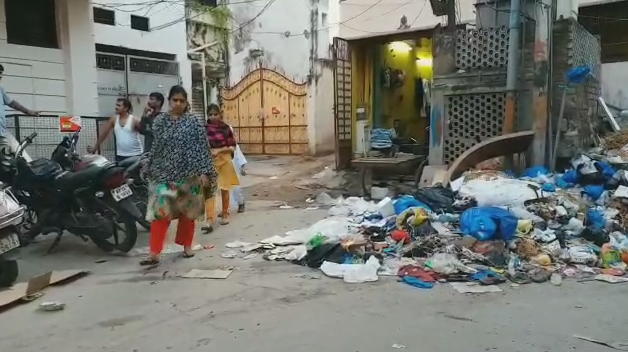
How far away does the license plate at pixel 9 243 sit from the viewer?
165 inches

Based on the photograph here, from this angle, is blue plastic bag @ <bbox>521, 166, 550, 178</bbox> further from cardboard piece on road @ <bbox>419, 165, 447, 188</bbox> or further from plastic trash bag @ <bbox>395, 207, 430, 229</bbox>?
plastic trash bag @ <bbox>395, 207, 430, 229</bbox>

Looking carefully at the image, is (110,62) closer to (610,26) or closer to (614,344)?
(610,26)

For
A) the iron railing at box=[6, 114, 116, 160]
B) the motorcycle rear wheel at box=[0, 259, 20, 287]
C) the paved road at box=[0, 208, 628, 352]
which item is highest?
the iron railing at box=[6, 114, 116, 160]

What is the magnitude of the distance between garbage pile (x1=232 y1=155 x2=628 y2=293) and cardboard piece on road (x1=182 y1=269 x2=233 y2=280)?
0.57 meters

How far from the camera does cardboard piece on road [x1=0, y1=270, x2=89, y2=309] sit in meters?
4.01

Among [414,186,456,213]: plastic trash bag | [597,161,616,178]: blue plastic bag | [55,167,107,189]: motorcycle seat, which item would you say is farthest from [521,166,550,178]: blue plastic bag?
[55,167,107,189]: motorcycle seat

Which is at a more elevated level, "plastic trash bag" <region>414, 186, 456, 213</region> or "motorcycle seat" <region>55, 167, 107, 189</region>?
"motorcycle seat" <region>55, 167, 107, 189</region>

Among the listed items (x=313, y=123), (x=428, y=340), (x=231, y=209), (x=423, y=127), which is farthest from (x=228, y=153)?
(x=313, y=123)

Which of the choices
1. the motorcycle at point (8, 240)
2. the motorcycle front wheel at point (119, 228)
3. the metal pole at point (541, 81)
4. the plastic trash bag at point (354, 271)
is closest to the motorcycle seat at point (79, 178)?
the motorcycle front wheel at point (119, 228)

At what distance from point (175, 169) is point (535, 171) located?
4.62 m

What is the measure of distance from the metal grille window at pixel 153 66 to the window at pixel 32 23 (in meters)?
2.47

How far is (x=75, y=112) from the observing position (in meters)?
10.1

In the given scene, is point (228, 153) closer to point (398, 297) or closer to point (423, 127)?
point (398, 297)

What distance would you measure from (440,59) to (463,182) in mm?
2696
